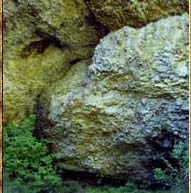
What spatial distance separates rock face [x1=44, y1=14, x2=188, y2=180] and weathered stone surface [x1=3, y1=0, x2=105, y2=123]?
17 centimetres

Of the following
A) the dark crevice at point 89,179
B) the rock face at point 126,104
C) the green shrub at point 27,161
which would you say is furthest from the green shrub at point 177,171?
the green shrub at point 27,161

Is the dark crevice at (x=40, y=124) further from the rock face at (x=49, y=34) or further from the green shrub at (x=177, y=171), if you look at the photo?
the green shrub at (x=177, y=171)

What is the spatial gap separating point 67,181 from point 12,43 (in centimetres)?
85

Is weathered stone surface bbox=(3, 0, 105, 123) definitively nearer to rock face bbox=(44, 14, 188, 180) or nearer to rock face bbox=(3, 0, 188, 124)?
rock face bbox=(3, 0, 188, 124)

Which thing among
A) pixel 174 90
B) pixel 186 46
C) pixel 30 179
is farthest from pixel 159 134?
pixel 30 179

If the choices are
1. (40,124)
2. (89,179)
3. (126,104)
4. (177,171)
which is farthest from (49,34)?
(177,171)

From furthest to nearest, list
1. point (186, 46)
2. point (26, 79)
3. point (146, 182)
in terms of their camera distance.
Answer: point (26, 79)
point (146, 182)
point (186, 46)

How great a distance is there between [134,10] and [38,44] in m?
0.62

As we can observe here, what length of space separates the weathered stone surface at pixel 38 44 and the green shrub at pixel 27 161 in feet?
0.72

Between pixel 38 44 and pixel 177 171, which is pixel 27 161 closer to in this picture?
pixel 38 44

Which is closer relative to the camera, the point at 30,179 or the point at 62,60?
the point at 30,179

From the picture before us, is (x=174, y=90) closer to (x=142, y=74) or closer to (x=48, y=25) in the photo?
(x=142, y=74)

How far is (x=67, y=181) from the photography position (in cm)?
394

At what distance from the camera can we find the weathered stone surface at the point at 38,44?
394 cm
